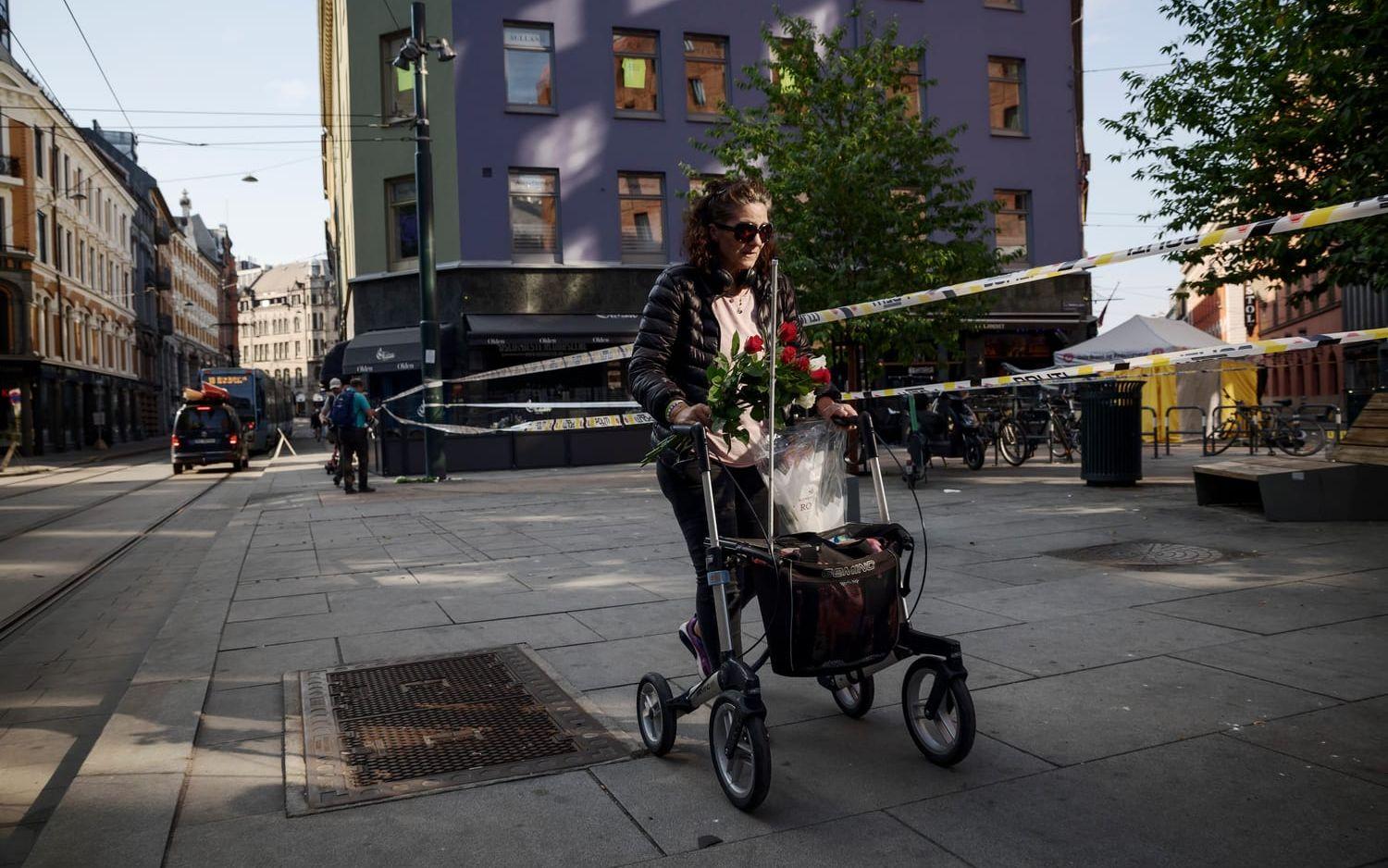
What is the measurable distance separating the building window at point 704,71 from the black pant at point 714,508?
22.5 metres

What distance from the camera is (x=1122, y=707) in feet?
12.5

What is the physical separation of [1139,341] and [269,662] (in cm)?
1614

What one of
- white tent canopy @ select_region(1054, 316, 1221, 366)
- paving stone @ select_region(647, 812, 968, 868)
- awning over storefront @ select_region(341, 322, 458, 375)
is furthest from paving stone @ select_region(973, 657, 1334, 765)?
awning over storefront @ select_region(341, 322, 458, 375)

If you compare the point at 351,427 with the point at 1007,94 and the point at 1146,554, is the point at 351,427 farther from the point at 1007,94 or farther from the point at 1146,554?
the point at 1007,94

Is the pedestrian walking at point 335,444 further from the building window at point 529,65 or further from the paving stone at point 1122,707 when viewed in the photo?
the paving stone at point 1122,707

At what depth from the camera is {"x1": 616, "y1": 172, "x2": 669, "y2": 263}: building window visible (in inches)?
953

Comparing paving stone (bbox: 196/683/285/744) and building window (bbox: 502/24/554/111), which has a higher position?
building window (bbox: 502/24/554/111)

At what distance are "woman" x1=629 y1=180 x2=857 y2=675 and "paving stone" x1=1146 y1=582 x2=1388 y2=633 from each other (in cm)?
283

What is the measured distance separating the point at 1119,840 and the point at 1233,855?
27 centimetres

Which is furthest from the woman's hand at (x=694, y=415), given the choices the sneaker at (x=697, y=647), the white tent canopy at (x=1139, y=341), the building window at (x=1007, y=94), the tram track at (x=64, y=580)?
the building window at (x=1007, y=94)

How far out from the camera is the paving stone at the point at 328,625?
18.0ft

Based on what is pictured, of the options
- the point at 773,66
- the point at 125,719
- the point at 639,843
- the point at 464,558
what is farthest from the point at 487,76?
the point at 639,843

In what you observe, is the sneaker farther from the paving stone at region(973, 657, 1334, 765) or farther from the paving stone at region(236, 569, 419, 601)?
the paving stone at region(236, 569, 419, 601)

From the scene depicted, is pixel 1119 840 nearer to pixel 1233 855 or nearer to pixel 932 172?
pixel 1233 855
